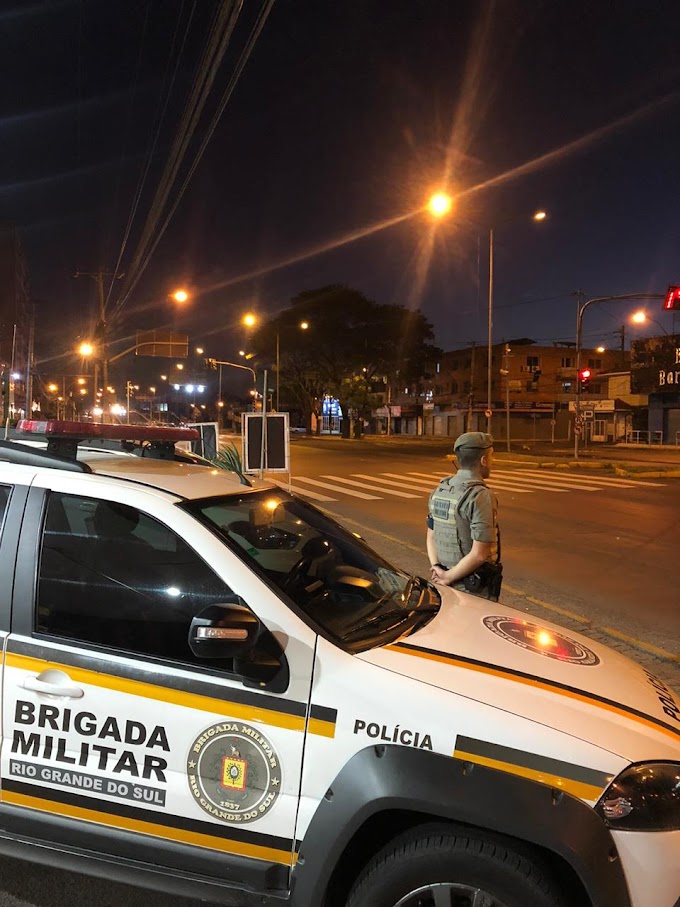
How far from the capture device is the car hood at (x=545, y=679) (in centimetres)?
190

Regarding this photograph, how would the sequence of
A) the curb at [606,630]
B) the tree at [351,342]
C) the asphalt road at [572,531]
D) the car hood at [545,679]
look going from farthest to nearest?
the tree at [351,342] → the asphalt road at [572,531] → the curb at [606,630] → the car hood at [545,679]

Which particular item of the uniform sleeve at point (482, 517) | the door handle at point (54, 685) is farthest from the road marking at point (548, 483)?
the door handle at point (54, 685)

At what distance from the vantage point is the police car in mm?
1765

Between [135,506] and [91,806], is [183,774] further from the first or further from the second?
[135,506]

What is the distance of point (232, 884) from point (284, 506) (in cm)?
150

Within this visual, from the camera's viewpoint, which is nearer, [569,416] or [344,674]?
[344,674]

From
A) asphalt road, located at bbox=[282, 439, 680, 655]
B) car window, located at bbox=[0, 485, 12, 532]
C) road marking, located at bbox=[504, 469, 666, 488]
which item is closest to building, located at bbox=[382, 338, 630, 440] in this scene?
road marking, located at bbox=[504, 469, 666, 488]

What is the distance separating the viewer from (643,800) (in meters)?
1.80

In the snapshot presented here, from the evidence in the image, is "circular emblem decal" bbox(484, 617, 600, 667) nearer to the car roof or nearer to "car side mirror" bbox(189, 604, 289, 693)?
"car side mirror" bbox(189, 604, 289, 693)

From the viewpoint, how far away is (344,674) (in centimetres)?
196

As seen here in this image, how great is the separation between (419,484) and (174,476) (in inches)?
696

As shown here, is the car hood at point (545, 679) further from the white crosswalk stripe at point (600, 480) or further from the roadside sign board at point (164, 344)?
the roadside sign board at point (164, 344)

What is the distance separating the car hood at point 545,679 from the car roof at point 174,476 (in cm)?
93

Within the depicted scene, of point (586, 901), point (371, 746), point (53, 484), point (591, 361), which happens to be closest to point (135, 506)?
point (53, 484)
